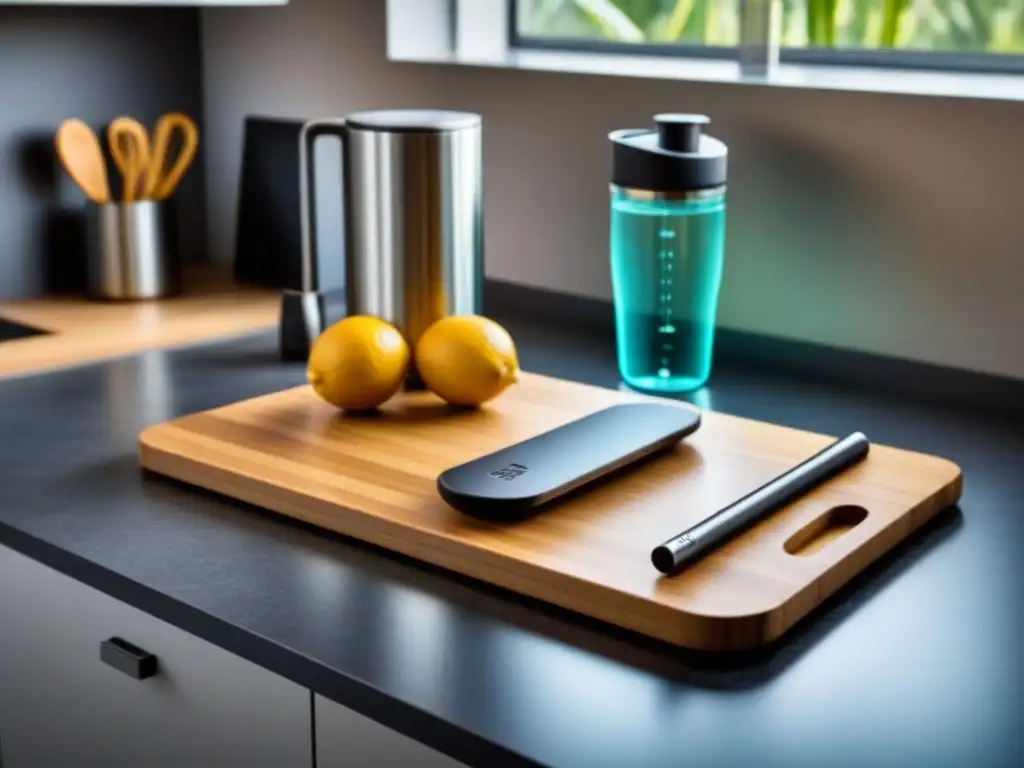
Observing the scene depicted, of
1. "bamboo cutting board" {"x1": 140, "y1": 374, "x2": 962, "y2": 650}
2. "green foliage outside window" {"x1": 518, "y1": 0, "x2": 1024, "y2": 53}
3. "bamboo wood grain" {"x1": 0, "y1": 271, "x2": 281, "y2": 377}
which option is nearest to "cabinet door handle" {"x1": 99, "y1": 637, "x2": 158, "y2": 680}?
"bamboo cutting board" {"x1": 140, "y1": 374, "x2": 962, "y2": 650}

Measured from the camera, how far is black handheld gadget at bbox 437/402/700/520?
1044 mm

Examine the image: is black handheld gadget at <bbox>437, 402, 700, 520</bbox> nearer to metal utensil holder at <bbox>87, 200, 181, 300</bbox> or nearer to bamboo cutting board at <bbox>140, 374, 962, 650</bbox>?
bamboo cutting board at <bbox>140, 374, 962, 650</bbox>

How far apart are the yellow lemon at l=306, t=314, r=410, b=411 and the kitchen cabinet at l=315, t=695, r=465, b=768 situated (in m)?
0.46

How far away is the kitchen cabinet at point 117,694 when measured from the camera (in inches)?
37.4

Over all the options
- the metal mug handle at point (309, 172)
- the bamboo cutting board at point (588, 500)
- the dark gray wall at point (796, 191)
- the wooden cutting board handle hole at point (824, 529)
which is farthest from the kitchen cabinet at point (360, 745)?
the dark gray wall at point (796, 191)

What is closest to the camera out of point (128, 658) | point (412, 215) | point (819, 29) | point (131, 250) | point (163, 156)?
point (128, 658)

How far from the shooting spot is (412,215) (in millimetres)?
1409

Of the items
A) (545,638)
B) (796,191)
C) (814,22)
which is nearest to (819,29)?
(814,22)

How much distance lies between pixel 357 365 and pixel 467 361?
0.35 ft

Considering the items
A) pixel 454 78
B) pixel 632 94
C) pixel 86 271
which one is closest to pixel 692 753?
pixel 632 94

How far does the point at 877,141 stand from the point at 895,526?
1.85ft

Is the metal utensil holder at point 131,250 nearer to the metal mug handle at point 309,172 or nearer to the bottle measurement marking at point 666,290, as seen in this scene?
the metal mug handle at point 309,172

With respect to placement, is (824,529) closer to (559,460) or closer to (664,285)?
(559,460)

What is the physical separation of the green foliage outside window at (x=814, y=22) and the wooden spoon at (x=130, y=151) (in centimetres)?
56
